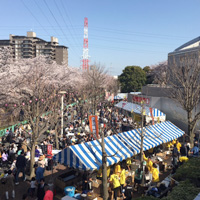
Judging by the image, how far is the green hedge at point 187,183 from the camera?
5.89m

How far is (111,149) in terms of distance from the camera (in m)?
10.5

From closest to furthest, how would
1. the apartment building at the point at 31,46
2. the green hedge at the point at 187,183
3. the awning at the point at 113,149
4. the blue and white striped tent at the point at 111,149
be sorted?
1. the green hedge at the point at 187,183
2. the blue and white striped tent at the point at 111,149
3. the awning at the point at 113,149
4. the apartment building at the point at 31,46

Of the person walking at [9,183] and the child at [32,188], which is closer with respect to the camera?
the person walking at [9,183]

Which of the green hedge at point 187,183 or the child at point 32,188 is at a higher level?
the green hedge at point 187,183

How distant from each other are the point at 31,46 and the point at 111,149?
85794 millimetres

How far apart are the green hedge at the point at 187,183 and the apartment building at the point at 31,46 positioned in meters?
80.8

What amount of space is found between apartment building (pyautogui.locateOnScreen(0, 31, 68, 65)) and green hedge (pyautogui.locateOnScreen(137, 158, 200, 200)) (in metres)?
80.8

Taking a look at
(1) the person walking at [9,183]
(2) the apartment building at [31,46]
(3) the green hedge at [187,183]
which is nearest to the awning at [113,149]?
(3) the green hedge at [187,183]

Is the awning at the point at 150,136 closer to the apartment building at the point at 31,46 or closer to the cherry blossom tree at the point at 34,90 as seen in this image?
the cherry blossom tree at the point at 34,90

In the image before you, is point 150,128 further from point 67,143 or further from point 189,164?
point 67,143

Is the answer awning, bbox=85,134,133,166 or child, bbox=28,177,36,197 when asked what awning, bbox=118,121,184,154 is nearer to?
awning, bbox=85,134,133,166

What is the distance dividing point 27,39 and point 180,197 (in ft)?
295

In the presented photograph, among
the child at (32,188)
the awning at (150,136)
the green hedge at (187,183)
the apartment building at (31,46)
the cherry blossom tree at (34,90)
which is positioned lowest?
the child at (32,188)

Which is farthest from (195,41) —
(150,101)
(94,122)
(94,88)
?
(94,122)
